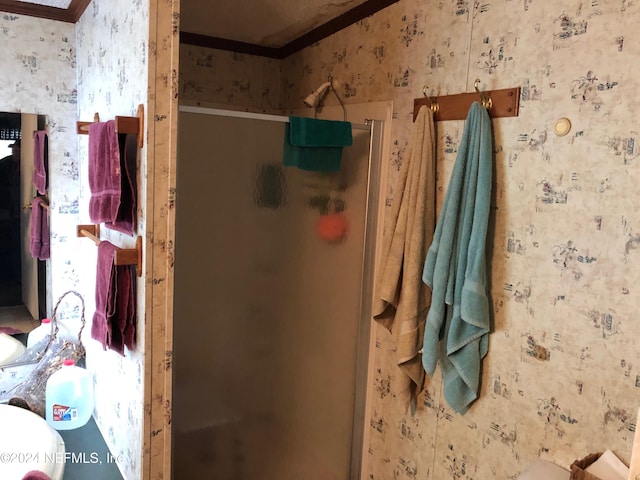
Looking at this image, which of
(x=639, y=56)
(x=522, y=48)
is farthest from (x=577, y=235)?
(x=522, y=48)

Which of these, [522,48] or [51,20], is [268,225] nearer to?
[522,48]

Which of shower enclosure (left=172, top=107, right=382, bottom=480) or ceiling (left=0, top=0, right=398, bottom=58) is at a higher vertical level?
ceiling (left=0, top=0, right=398, bottom=58)

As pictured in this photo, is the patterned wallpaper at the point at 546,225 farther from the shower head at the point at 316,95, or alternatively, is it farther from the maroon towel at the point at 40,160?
the maroon towel at the point at 40,160

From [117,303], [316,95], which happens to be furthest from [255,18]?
[117,303]

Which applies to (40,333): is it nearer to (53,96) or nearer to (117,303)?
(117,303)

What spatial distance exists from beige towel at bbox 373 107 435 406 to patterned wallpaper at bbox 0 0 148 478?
2.53 ft

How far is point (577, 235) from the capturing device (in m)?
1.26

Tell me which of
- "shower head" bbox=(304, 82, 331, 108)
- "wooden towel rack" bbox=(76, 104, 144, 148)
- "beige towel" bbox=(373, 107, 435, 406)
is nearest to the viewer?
"wooden towel rack" bbox=(76, 104, 144, 148)

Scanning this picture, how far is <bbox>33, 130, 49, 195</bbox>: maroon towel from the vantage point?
6.31 feet

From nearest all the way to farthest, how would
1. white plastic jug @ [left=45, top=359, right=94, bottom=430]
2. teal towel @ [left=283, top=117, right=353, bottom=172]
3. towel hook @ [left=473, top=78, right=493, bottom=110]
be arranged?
towel hook @ [left=473, top=78, right=493, bottom=110]
teal towel @ [left=283, top=117, right=353, bottom=172]
white plastic jug @ [left=45, top=359, right=94, bottom=430]

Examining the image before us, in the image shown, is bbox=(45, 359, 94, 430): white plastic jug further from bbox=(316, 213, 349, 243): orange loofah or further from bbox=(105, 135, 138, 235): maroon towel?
bbox=(316, 213, 349, 243): orange loofah

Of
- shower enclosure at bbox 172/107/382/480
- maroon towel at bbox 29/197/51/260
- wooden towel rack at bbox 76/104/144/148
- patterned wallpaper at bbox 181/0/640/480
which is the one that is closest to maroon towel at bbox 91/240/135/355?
shower enclosure at bbox 172/107/382/480

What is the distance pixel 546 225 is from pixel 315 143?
788 mm

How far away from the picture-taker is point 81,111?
1967 millimetres
